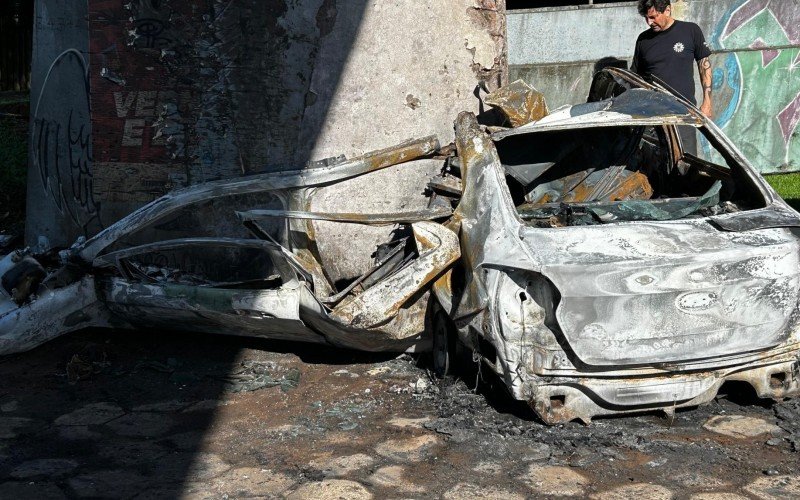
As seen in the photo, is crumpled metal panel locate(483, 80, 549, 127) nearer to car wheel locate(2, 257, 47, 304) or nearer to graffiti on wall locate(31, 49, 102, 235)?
car wheel locate(2, 257, 47, 304)

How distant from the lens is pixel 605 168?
19.7ft

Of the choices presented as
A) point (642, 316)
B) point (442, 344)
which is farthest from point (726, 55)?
point (642, 316)

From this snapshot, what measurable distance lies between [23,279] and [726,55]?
751 centimetres

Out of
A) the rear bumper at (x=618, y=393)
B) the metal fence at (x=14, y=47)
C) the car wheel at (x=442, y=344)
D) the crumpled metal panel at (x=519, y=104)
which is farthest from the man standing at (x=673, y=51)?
the metal fence at (x=14, y=47)

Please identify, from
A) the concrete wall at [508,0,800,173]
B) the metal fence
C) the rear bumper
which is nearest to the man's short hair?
the concrete wall at [508,0,800,173]

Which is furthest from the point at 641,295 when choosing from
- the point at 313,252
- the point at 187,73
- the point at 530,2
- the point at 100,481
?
the point at 530,2

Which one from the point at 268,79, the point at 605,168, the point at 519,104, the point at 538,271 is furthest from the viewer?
the point at 268,79

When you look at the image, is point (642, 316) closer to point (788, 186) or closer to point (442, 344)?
point (442, 344)

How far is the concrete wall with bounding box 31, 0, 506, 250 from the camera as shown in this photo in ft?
23.7

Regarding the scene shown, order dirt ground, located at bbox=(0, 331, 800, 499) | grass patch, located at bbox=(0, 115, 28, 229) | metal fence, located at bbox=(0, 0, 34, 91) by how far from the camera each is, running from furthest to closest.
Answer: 1. metal fence, located at bbox=(0, 0, 34, 91)
2. grass patch, located at bbox=(0, 115, 28, 229)
3. dirt ground, located at bbox=(0, 331, 800, 499)

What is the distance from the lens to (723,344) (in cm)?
451

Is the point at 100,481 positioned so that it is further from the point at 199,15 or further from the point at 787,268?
the point at 199,15

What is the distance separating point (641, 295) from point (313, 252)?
6.46 ft

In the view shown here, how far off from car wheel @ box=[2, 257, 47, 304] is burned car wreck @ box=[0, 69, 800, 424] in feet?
0.04
